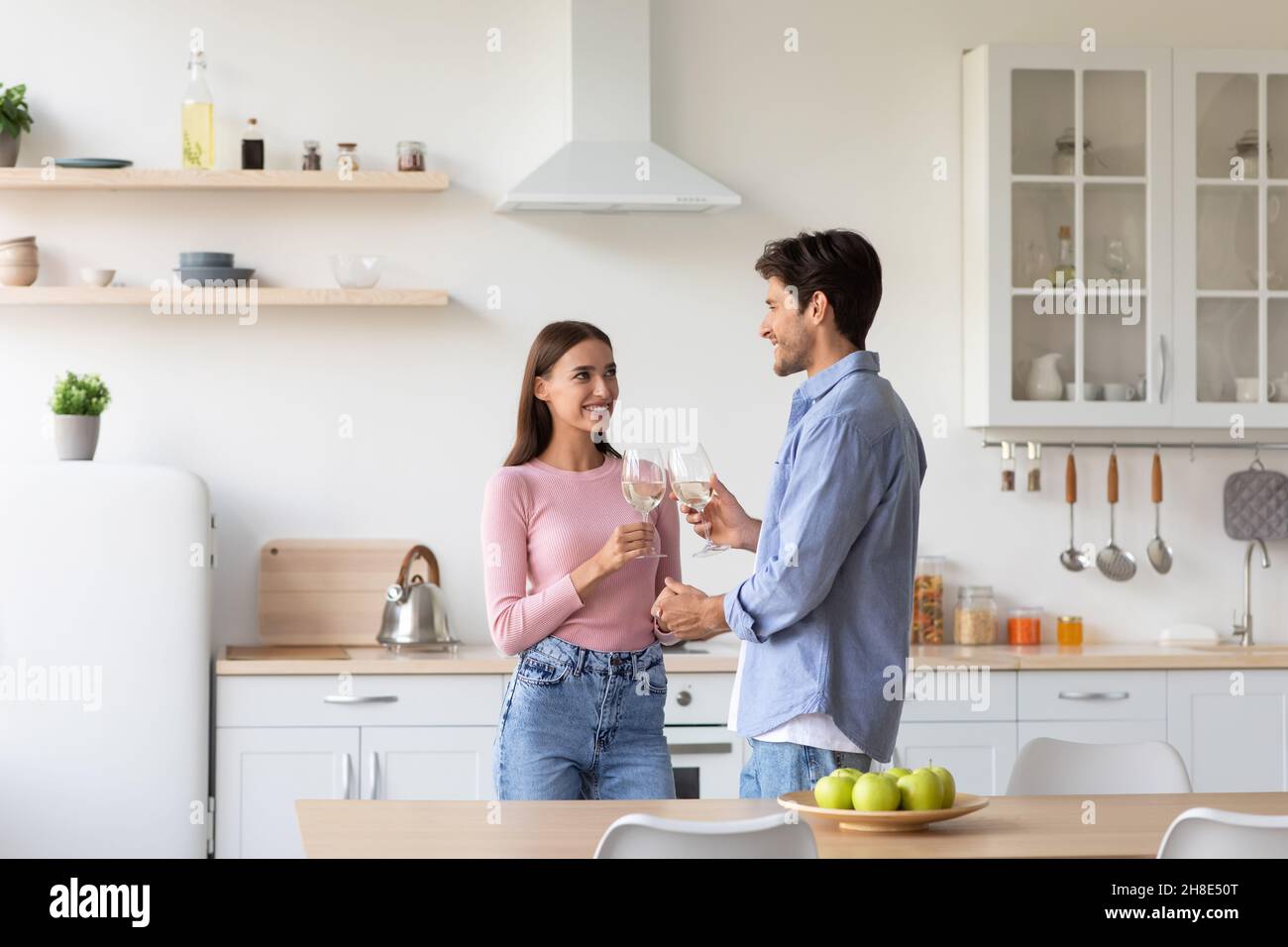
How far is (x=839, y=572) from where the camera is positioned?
7.13 feet

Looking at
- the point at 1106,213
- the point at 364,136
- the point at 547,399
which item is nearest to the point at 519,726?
the point at 547,399

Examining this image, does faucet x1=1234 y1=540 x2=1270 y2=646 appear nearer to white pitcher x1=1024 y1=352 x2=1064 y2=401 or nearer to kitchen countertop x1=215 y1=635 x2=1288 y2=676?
kitchen countertop x1=215 y1=635 x2=1288 y2=676

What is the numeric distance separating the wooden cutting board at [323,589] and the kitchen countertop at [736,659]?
3.9 inches

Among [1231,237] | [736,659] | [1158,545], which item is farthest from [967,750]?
[1231,237]

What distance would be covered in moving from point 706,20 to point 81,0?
168cm

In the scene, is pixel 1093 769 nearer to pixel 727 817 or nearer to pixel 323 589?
pixel 727 817

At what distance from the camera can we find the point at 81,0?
4020 millimetres

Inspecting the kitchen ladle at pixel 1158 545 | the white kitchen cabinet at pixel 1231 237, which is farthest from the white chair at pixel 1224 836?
the kitchen ladle at pixel 1158 545

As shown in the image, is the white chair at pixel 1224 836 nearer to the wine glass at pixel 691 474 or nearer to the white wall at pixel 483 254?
the wine glass at pixel 691 474

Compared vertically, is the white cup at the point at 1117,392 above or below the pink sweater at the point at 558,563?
above

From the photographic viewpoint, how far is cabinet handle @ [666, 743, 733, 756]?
11.9ft

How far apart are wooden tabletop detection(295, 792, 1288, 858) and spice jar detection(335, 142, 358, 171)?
2.25 meters

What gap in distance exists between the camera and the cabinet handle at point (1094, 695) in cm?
373

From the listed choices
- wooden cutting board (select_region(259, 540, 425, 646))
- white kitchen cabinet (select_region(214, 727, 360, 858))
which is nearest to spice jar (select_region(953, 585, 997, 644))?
wooden cutting board (select_region(259, 540, 425, 646))
